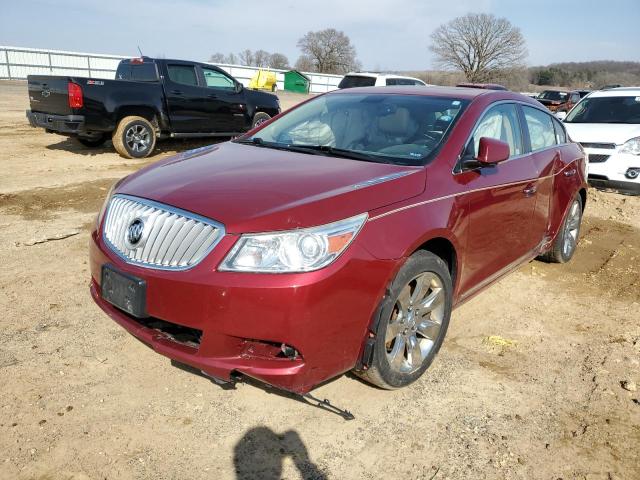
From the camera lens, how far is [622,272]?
17.6 ft

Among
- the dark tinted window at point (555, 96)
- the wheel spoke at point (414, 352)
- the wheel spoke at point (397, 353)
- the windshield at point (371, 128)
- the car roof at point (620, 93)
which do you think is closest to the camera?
the wheel spoke at point (397, 353)

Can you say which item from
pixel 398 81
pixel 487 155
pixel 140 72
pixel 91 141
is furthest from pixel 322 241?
pixel 398 81

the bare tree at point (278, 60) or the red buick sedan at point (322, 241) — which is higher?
the bare tree at point (278, 60)

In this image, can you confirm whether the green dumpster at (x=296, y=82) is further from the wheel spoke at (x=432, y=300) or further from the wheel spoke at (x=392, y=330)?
the wheel spoke at (x=392, y=330)

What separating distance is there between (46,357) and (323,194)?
6.59ft

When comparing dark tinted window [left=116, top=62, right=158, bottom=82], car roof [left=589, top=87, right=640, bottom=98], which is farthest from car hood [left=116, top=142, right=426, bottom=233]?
car roof [left=589, top=87, right=640, bottom=98]

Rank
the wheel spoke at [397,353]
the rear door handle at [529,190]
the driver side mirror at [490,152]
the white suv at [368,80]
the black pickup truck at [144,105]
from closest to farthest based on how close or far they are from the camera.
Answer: the wheel spoke at [397,353] → the driver side mirror at [490,152] → the rear door handle at [529,190] → the black pickup truck at [144,105] → the white suv at [368,80]

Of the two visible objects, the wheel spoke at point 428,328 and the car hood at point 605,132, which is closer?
the wheel spoke at point 428,328

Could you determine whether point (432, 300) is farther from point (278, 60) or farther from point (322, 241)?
point (278, 60)

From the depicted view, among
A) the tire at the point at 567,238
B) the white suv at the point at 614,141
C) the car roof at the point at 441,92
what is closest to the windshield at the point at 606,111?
the white suv at the point at 614,141

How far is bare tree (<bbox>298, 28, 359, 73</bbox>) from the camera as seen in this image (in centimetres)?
8688

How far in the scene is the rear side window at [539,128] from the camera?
172 inches

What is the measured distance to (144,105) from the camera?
9.73 metres

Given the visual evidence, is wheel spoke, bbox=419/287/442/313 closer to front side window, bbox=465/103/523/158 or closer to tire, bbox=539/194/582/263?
front side window, bbox=465/103/523/158
